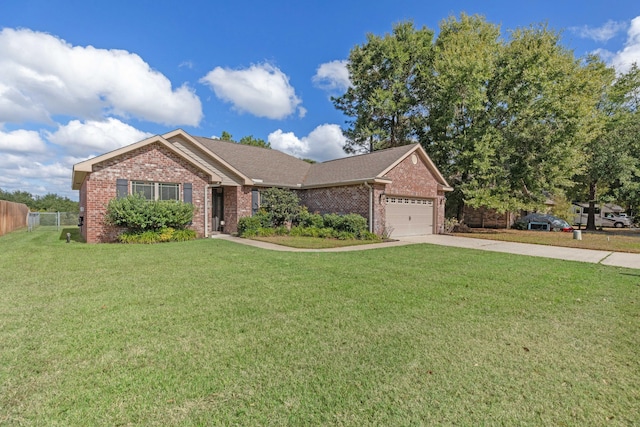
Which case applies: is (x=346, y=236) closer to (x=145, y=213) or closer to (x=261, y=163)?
(x=261, y=163)

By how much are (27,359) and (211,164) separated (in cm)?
1349

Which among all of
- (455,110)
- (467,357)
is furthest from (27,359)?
(455,110)

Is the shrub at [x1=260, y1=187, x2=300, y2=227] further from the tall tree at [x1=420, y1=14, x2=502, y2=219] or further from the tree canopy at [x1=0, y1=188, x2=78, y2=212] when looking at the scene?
the tree canopy at [x1=0, y1=188, x2=78, y2=212]

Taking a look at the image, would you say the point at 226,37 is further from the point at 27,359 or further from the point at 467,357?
the point at 467,357

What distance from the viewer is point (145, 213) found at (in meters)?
12.6

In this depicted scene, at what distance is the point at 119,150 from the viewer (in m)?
12.6

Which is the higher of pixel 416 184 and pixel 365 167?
pixel 365 167

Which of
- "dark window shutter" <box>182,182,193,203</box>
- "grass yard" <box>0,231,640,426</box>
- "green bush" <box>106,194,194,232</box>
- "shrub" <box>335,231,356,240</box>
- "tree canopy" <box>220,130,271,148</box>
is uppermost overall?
"tree canopy" <box>220,130,271,148</box>

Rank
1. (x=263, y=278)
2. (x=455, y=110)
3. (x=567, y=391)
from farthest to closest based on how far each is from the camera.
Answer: (x=455, y=110) < (x=263, y=278) < (x=567, y=391)

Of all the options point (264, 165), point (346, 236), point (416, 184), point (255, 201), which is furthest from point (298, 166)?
point (346, 236)

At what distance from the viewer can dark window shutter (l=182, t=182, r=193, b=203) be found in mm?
14359

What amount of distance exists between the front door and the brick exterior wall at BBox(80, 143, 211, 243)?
5.73ft

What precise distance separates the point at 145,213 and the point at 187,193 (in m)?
2.28

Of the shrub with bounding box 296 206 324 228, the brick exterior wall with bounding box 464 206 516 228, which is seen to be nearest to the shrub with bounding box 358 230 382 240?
the shrub with bounding box 296 206 324 228
